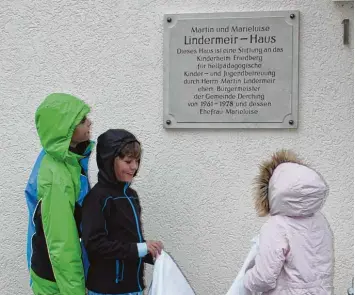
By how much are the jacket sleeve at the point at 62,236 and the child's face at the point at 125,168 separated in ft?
0.95

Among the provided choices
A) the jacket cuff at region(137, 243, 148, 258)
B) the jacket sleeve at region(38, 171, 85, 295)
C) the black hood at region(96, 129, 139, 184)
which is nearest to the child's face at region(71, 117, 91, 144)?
the black hood at region(96, 129, 139, 184)

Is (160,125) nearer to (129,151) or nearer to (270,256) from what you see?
(129,151)

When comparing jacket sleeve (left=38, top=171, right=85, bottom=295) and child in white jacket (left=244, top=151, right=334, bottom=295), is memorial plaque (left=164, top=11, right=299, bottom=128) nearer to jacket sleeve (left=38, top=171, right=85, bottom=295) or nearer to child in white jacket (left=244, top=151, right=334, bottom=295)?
child in white jacket (left=244, top=151, right=334, bottom=295)

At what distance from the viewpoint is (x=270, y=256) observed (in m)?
3.84

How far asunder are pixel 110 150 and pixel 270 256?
1027 mm

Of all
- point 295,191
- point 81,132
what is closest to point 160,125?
point 81,132

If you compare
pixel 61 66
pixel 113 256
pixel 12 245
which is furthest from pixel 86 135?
pixel 12 245

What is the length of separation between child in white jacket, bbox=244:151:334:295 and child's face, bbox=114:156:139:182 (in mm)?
764

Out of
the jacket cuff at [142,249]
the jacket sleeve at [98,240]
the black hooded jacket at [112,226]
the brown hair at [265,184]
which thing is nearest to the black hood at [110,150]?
the black hooded jacket at [112,226]

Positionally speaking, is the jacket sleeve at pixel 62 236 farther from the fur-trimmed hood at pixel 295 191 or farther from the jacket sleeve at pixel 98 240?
the fur-trimmed hood at pixel 295 191

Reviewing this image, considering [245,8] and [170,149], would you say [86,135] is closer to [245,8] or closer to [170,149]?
[170,149]

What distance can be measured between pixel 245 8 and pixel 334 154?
1.10m

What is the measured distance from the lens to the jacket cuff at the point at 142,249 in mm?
4102

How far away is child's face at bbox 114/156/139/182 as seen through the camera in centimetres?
416
